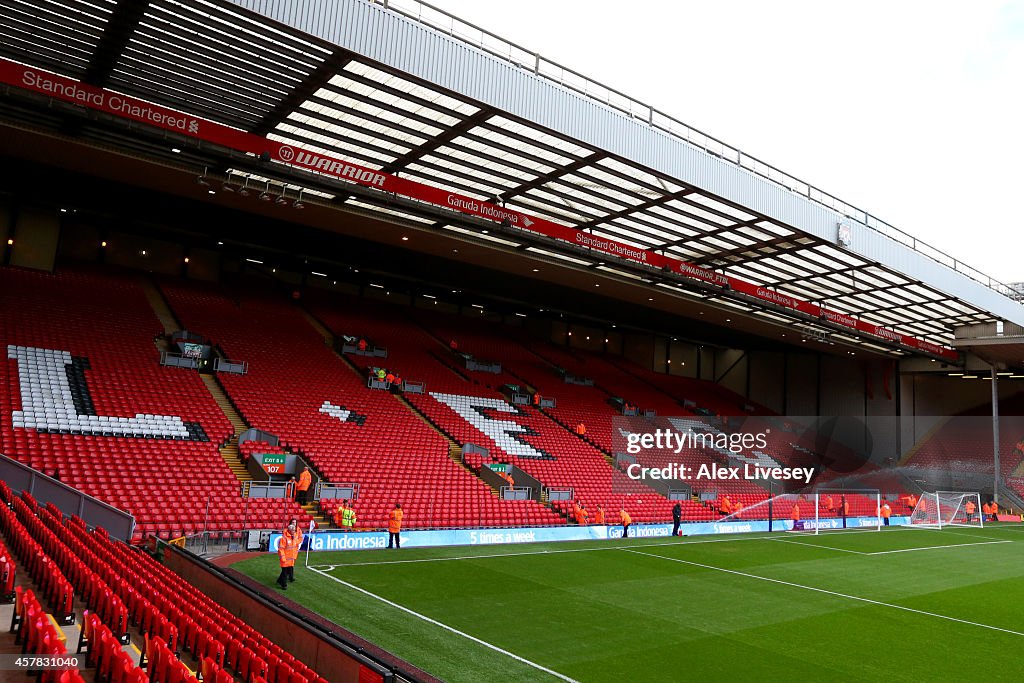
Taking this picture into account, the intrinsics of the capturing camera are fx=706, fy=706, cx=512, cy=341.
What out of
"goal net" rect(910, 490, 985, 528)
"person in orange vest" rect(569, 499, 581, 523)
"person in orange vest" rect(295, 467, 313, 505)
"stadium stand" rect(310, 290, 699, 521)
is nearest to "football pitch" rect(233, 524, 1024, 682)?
"person in orange vest" rect(295, 467, 313, 505)

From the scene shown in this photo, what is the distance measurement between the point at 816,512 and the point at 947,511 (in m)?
12.0

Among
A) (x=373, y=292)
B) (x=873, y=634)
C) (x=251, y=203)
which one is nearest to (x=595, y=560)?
(x=873, y=634)

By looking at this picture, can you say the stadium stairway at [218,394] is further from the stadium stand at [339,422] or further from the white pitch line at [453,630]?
the white pitch line at [453,630]

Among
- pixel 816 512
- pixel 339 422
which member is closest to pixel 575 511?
pixel 339 422

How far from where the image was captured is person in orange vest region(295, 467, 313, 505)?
1880 centimetres

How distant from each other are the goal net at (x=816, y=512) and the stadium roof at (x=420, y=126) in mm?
9220

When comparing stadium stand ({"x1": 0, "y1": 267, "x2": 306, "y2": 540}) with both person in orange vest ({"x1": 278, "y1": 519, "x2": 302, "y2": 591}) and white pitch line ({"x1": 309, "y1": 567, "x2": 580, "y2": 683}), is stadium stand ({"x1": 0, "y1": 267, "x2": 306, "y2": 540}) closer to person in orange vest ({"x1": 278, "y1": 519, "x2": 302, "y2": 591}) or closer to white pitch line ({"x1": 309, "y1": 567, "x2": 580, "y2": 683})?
person in orange vest ({"x1": 278, "y1": 519, "x2": 302, "y2": 591})

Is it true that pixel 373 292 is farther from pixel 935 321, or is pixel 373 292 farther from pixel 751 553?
pixel 935 321

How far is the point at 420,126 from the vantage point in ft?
56.1

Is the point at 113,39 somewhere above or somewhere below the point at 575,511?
above

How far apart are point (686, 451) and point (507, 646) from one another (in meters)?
26.2

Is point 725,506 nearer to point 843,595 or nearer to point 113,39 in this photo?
point 843,595

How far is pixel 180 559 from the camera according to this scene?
471 inches

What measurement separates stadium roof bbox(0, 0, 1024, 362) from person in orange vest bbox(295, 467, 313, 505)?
759 centimetres
